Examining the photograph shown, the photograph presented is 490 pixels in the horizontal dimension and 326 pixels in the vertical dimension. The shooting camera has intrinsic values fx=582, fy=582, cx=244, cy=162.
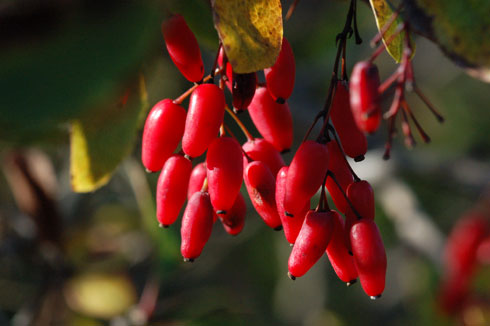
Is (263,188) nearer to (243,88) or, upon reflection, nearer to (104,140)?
(243,88)

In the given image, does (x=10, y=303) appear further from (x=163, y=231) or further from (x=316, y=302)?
(x=316, y=302)

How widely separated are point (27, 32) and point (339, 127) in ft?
1.69

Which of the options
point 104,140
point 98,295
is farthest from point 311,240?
point 98,295

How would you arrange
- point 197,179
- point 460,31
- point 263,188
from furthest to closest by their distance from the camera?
1. point 197,179
2. point 263,188
3. point 460,31

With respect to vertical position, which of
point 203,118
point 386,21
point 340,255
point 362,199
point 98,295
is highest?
point 386,21

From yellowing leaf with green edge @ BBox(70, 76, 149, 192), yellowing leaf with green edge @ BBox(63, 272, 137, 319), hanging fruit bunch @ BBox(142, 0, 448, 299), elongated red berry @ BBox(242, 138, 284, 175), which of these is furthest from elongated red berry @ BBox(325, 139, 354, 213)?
yellowing leaf with green edge @ BBox(63, 272, 137, 319)

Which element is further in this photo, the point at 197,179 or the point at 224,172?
the point at 197,179

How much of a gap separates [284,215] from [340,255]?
0.13m

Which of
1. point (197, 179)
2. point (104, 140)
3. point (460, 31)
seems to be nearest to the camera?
point (460, 31)

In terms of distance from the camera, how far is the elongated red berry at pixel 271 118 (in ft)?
3.43

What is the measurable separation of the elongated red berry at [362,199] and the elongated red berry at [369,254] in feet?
0.07

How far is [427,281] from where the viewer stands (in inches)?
103

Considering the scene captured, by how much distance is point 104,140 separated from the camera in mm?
1202

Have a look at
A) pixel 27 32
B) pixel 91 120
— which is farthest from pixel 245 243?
pixel 27 32
